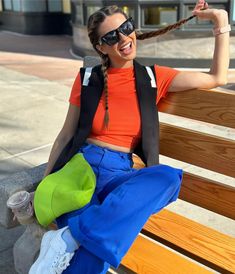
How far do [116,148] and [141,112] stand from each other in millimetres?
237

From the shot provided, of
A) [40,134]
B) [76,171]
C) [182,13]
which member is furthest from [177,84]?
[182,13]

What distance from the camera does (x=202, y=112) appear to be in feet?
8.13

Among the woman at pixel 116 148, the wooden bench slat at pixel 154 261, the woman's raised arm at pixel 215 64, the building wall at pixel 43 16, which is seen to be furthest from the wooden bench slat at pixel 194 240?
the building wall at pixel 43 16

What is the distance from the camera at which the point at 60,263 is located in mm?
1979

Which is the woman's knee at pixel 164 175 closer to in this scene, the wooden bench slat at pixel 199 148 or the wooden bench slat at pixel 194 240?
the wooden bench slat at pixel 194 240

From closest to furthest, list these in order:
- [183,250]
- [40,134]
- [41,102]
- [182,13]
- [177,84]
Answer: [183,250] → [177,84] → [40,134] → [41,102] → [182,13]

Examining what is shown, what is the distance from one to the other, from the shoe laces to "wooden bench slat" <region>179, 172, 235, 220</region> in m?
0.91

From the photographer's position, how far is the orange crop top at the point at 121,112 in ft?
7.93

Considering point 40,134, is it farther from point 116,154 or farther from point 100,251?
point 100,251

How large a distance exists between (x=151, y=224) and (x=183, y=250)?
0.28 meters

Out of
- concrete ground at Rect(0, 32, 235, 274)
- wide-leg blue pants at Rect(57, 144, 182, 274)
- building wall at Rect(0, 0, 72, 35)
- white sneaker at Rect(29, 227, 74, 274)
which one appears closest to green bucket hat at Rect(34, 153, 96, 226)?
wide-leg blue pants at Rect(57, 144, 182, 274)

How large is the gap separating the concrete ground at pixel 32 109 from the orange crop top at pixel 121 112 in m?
1.19

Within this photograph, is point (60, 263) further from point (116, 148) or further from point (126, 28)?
point (126, 28)

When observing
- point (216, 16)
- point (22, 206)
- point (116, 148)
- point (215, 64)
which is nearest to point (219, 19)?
point (216, 16)
